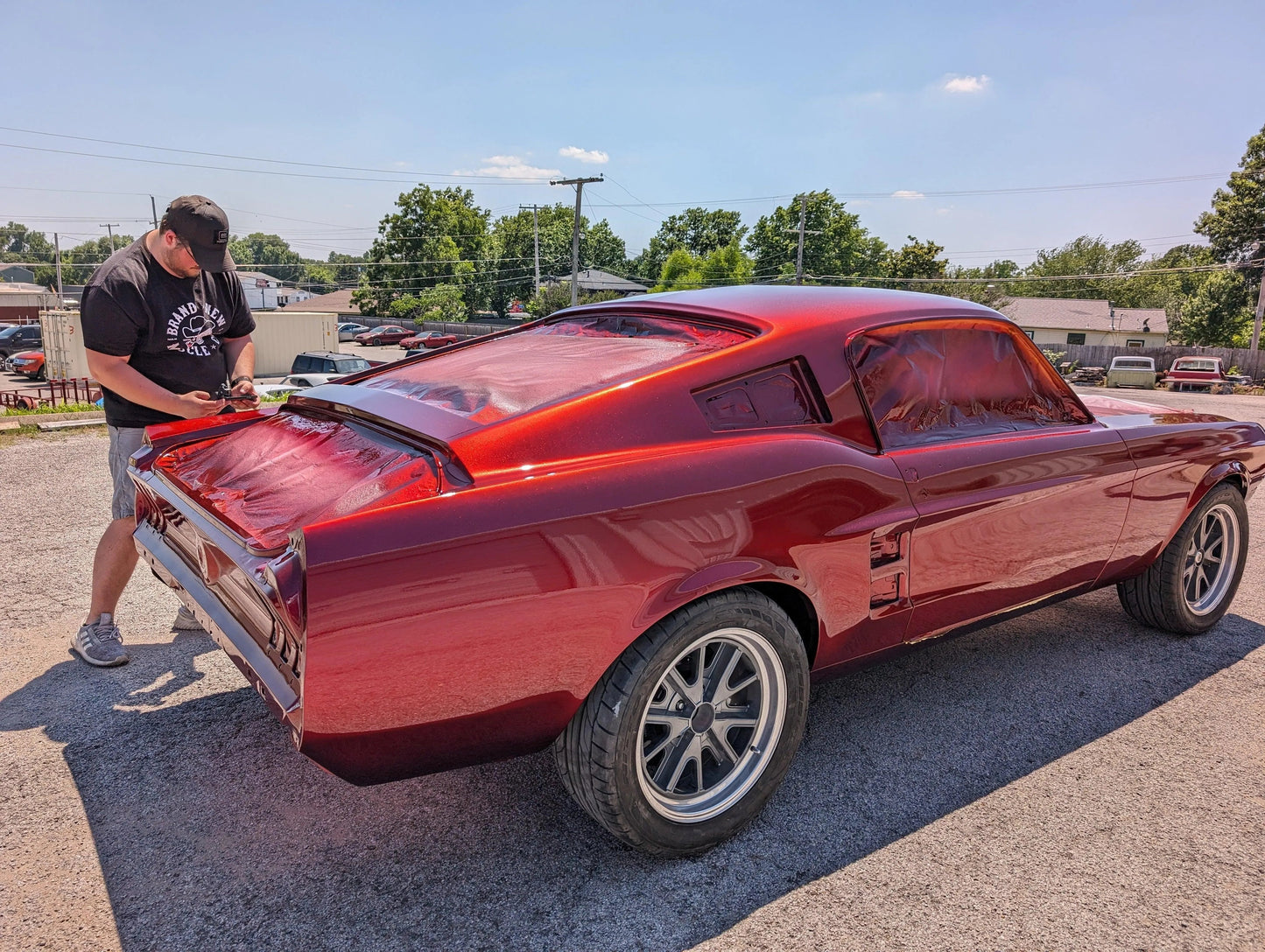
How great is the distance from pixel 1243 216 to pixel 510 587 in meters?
52.0

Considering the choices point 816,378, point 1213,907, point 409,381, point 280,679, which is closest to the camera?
point 280,679

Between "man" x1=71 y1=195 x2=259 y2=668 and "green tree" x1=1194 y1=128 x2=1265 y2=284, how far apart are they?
5151 centimetres

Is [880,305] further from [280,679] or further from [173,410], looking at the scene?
[173,410]

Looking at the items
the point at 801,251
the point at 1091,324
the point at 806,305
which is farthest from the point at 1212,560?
the point at 1091,324

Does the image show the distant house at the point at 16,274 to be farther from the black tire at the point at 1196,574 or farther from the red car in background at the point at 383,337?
the black tire at the point at 1196,574

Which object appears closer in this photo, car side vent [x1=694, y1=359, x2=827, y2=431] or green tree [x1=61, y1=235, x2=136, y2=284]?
car side vent [x1=694, y1=359, x2=827, y2=431]

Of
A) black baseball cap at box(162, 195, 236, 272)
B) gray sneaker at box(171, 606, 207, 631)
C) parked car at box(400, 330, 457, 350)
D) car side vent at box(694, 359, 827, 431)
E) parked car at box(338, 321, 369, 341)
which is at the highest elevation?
black baseball cap at box(162, 195, 236, 272)

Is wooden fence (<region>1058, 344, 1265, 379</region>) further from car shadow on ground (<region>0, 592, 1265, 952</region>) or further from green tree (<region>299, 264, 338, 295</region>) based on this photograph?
green tree (<region>299, 264, 338, 295</region>)

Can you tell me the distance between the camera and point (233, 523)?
2057mm

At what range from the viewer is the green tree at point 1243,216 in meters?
40.8

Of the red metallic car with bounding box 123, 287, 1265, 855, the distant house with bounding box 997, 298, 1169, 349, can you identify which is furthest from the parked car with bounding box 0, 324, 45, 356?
the distant house with bounding box 997, 298, 1169, 349

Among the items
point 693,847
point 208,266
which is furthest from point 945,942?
point 208,266

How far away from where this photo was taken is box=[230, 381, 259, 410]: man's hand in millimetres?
3539

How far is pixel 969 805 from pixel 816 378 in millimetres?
1372
